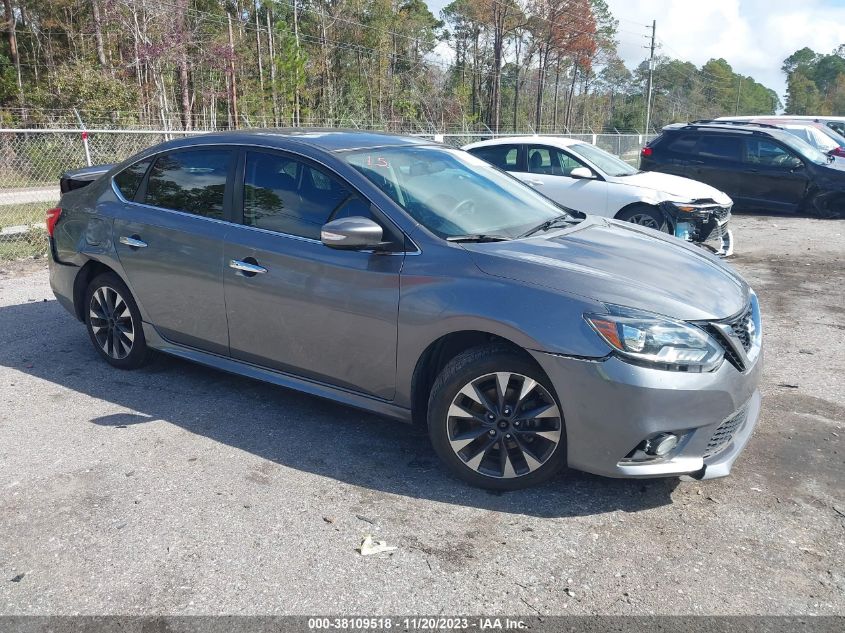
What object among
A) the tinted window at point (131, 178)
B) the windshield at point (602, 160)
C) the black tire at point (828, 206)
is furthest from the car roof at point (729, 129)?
the tinted window at point (131, 178)

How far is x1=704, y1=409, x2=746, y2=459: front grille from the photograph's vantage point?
3410 mm

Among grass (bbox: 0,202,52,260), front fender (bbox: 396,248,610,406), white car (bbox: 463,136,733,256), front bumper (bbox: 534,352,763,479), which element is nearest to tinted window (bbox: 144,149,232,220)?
front fender (bbox: 396,248,610,406)

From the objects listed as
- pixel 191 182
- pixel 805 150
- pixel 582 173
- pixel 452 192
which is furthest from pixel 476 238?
pixel 805 150

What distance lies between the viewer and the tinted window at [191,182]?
4.65 metres

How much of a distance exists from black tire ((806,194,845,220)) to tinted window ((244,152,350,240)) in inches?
495

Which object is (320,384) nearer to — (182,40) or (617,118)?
(182,40)

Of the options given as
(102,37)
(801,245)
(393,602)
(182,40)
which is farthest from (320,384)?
(102,37)

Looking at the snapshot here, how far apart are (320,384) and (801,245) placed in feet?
30.8

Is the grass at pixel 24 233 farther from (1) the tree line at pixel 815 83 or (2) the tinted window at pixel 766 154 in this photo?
(1) the tree line at pixel 815 83

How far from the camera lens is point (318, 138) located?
4574mm

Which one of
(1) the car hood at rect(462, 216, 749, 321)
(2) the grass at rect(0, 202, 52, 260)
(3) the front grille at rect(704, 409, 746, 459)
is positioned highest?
(1) the car hood at rect(462, 216, 749, 321)

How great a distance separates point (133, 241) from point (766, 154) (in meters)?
12.9

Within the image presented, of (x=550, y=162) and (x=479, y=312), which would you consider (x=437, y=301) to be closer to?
(x=479, y=312)

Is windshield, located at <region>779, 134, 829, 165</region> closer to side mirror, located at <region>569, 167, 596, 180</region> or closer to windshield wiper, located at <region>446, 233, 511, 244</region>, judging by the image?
side mirror, located at <region>569, 167, 596, 180</region>
